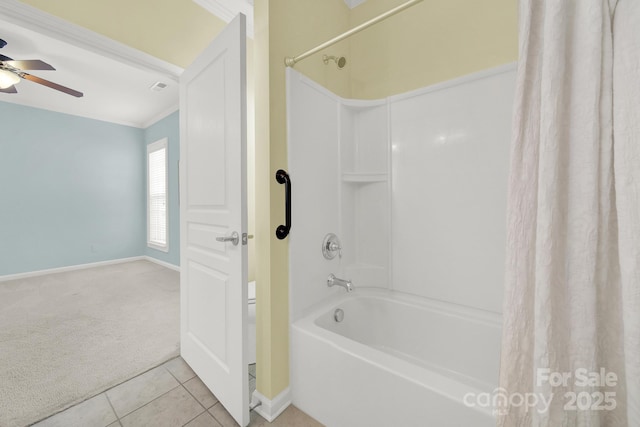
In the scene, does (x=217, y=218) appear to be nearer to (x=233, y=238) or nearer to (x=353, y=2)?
(x=233, y=238)

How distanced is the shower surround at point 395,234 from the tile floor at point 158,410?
36 centimetres

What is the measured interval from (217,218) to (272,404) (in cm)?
102

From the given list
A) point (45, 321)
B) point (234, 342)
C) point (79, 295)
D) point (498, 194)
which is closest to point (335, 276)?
point (234, 342)

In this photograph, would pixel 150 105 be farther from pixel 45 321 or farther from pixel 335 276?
pixel 335 276

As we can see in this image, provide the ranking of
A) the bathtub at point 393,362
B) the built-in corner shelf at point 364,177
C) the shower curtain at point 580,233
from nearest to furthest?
the shower curtain at point 580,233 < the bathtub at point 393,362 < the built-in corner shelf at point 364,177

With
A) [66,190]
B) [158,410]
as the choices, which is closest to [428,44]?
[158,410]

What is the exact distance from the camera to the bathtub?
90 centimetres

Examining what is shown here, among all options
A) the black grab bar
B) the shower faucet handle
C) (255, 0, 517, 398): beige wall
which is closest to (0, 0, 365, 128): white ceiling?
(255, 0, 517, 398): beige wall

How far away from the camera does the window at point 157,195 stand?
4453 millimetres

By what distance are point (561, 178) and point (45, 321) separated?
3.82m

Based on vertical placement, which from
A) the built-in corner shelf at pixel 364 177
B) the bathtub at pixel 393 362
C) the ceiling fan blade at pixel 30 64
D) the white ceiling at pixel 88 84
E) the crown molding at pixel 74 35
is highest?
the white ceiling at pixel 88 84

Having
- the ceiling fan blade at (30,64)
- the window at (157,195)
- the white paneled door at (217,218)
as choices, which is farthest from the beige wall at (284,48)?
the window at (157,195)

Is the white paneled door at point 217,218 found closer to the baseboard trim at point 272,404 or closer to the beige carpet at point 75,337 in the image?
the baseboard trim at point 272,404

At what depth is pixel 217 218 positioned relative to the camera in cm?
134
